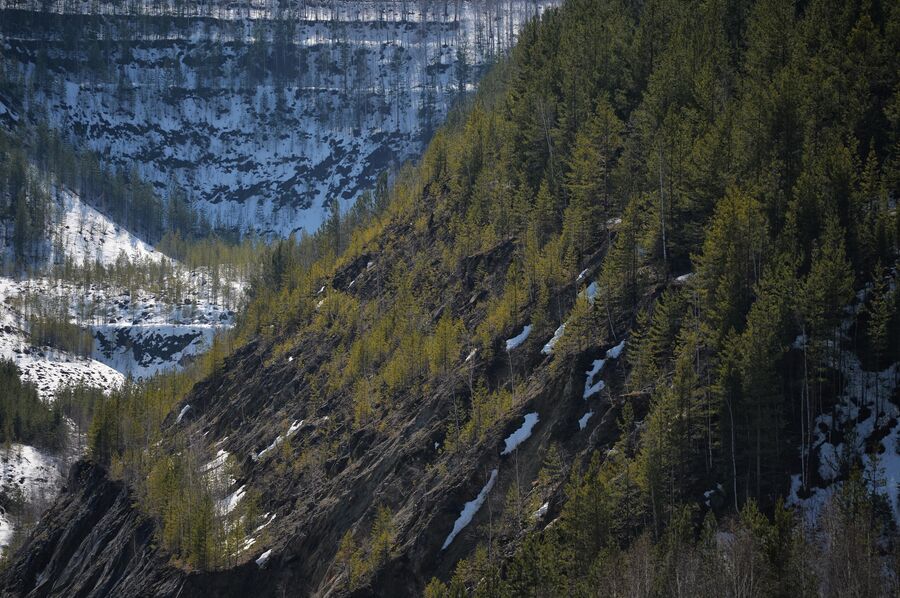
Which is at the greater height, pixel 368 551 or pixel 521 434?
pixel 521 434

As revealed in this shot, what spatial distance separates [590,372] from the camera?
74750 millimetres

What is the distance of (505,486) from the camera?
74.7m

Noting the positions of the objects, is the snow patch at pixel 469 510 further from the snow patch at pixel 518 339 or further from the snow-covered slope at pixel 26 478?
the snow-covered slope at pixel 26 478

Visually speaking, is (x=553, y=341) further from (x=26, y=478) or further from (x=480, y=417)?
(x=26, y=478)

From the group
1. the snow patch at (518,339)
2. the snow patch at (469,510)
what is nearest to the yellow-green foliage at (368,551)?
the snow patch at (469,510)

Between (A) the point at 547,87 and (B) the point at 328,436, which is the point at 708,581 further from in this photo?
(A) the point at 547,87

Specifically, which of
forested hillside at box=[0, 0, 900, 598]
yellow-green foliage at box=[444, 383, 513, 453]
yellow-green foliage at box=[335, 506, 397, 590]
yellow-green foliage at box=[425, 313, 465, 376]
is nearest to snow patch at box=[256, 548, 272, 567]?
forested hillside at box=[0, 0, 900, 598]

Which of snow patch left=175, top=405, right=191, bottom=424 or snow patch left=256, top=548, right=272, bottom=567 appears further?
snow patch left=175, top=405, right=191, bottom=424

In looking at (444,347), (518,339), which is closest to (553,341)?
(518,339)

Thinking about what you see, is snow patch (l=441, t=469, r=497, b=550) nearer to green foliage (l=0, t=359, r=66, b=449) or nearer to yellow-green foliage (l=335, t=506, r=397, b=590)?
yellow-green foliage (l=335, t=506, r=397, b=590)

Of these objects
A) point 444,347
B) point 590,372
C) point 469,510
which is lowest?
point 469,510

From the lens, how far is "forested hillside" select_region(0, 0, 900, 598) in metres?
59.2

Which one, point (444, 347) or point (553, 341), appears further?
point (444, 347)

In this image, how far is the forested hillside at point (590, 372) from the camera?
59250 mm
